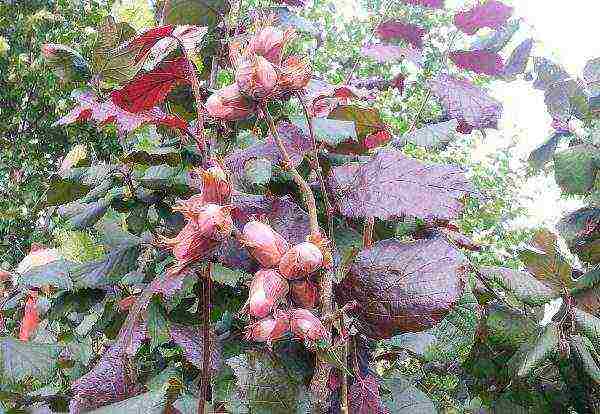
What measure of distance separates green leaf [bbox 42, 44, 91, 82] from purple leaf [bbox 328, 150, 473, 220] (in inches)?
17.0

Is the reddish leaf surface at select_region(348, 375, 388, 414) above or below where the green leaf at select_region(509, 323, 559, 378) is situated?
above

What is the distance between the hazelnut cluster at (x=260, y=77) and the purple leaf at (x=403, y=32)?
470 millimetres

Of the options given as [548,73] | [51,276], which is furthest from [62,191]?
[548,73]

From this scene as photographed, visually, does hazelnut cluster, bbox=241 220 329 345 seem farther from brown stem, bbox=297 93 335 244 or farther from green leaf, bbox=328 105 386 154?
green leaf, bbox=328 105 386 154

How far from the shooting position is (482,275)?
0.73m

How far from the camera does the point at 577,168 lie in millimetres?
1063

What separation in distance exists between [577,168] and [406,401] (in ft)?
2.05

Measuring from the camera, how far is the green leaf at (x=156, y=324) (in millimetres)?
640

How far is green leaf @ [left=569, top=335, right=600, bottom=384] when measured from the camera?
687 millimetres

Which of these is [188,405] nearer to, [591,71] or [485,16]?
[485,16]

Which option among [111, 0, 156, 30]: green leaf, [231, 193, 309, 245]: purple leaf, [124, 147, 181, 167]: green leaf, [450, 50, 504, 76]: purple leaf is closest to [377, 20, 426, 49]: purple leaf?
[450, 50, 504, 76]: purple leaf

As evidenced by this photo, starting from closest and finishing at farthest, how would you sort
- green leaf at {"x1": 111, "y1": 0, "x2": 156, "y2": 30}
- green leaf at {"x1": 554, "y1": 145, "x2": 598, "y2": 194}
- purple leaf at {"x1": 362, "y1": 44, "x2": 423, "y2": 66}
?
purple leaf at {"x1": 362, "y1": 44, "x2": 423, "y2": 66}
green leaf at {"x1": 554, "y1": 145, "x2": 598, "y2": 194}
green leaf at {"x1": 111, "y1": 0, "x2": 156, "y2": 30}

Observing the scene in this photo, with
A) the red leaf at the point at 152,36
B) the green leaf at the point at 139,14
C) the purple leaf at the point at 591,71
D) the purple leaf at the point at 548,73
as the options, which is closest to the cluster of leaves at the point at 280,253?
the red leaf at the point at 152,36

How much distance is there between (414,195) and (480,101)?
0.29 m
